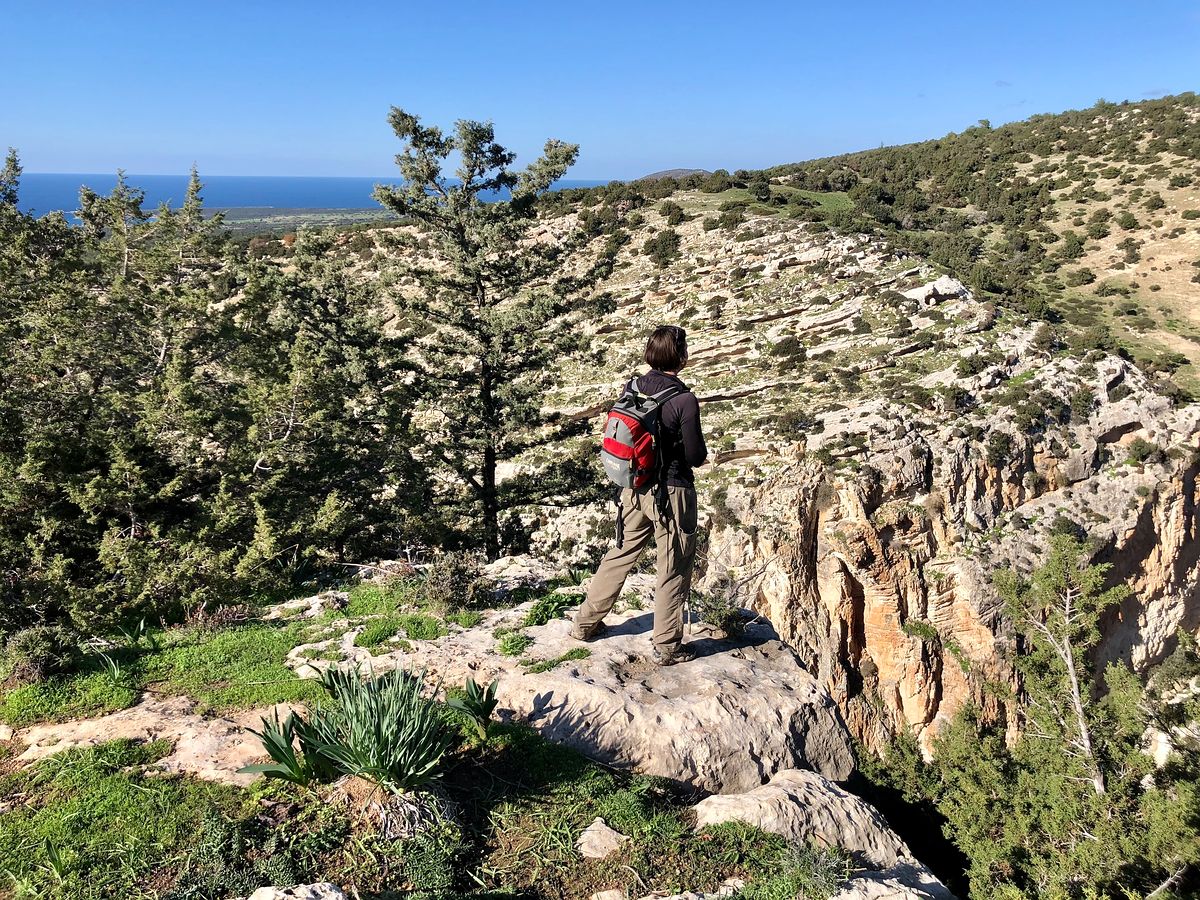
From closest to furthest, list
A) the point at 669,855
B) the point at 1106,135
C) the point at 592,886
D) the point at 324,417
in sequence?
the point at 592,886, the point at 669,855, the point at 324,417, the point at 1106,135

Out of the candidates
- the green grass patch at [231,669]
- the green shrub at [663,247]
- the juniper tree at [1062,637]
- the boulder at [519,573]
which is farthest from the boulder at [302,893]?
the green shrub at [663,247]

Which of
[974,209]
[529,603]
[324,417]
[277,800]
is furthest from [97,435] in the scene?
[974,209]

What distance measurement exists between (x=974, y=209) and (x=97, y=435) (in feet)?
180

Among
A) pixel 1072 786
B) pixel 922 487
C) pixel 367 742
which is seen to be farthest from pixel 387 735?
pixel 922 487

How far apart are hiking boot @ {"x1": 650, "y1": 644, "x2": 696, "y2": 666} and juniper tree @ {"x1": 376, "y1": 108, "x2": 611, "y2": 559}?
10.4 m

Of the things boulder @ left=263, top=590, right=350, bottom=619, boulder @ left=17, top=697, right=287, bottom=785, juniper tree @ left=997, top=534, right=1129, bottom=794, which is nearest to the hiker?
boulder @ left=17, top=697, right=287, bottom=785

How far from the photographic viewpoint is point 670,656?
5.51 m

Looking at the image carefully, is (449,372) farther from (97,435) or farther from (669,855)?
(669,855)

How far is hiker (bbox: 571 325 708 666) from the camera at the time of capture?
181 inches

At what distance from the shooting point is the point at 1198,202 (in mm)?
41281

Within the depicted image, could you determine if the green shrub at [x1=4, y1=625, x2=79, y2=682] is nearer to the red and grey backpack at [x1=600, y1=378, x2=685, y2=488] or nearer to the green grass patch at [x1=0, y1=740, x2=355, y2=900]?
the green grass patch at [x1=0, y1=740, x2=355, y2=900]

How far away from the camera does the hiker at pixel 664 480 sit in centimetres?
461

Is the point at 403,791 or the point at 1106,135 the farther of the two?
the point at 1106,135

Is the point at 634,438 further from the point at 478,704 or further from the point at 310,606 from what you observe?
the point at 310,606
